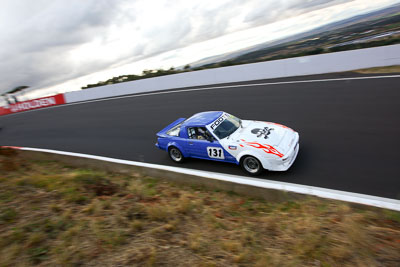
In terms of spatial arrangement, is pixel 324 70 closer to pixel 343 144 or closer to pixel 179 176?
pixel 343 144

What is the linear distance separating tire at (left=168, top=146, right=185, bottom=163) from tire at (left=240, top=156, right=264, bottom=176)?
198 cm

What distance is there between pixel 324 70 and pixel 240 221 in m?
14.2

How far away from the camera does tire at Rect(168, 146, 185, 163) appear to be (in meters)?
7.19

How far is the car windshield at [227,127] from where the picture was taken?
6423 mm

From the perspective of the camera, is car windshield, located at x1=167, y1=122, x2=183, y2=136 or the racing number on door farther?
car windshield, located at x1=167, y1=122, x2=183, y2=136

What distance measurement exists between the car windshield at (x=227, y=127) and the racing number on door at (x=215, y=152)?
344 mm

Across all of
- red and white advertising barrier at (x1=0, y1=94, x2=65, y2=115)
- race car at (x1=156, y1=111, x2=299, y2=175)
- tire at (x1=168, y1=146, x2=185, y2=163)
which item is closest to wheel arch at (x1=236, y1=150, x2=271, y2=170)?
race car at (x1=156, y1=111, x2=299, y2=175)

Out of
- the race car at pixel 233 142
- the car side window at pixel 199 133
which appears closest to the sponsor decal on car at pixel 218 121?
the race car at pixel 233 142

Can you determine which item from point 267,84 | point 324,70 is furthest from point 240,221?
point 324,70

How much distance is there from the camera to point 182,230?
153 inches

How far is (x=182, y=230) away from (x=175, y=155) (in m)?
3.61

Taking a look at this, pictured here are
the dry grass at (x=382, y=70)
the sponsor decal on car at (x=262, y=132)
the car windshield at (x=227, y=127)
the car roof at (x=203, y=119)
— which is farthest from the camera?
the dry grass at (x=382, y=70)

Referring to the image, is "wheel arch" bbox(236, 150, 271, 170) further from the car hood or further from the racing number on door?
the racing number on door

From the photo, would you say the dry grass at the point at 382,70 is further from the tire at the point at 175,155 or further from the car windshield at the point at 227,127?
the tire at the point at 175,155
